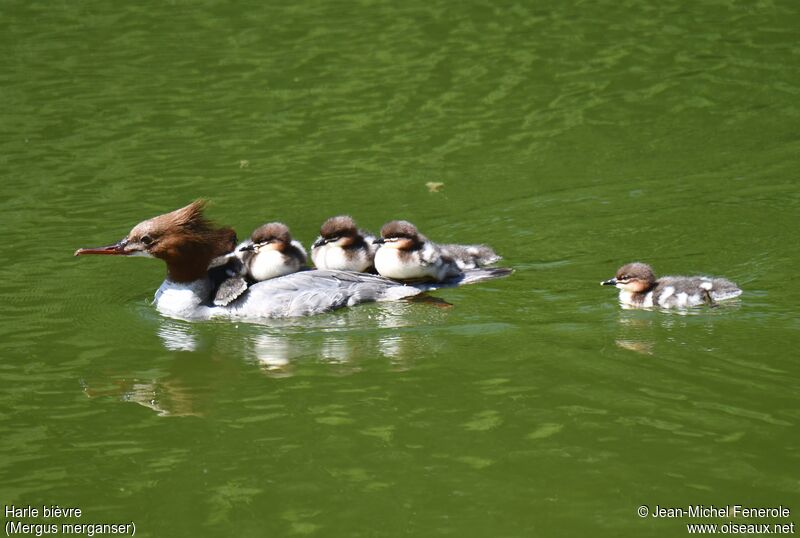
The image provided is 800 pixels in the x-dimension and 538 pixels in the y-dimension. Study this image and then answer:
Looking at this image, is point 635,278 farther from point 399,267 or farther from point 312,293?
point 312,293

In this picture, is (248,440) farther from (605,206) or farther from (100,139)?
(100,139)

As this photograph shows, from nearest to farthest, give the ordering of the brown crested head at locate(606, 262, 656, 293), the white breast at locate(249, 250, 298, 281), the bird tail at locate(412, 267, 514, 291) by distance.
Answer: the brown crested head at locate(606, 262, 656, 293)
the white breast at locate(249, 250, 298, 281)
the bird tail at locate(412, 267, 514, 291)

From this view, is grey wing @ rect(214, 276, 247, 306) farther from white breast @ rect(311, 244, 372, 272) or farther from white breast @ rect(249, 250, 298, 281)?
white breast @ rect(311, 244, 372, 272)

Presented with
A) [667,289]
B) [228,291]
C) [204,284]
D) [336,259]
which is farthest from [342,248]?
[667,289]

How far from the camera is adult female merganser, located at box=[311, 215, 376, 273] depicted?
9266 millimetres

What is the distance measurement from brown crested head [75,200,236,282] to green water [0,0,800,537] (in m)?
0.46

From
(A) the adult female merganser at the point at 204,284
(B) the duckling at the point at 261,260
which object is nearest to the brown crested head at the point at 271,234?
(B) the duckling at the point at 261,260

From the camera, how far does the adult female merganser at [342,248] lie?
30.4 ft

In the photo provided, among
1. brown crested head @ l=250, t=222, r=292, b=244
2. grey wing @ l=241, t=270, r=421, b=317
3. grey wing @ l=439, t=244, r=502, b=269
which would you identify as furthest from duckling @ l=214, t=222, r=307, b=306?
grey wing @ l=439, t=244, r=502, b=269

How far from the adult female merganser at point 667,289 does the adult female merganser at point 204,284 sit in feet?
5.20

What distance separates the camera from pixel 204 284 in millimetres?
9023

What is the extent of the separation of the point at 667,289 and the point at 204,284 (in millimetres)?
3297

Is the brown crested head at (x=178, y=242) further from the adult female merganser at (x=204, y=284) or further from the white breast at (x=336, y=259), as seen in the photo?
the white breast at (x=336, y=259)

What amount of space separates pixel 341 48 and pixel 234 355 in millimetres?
8029
